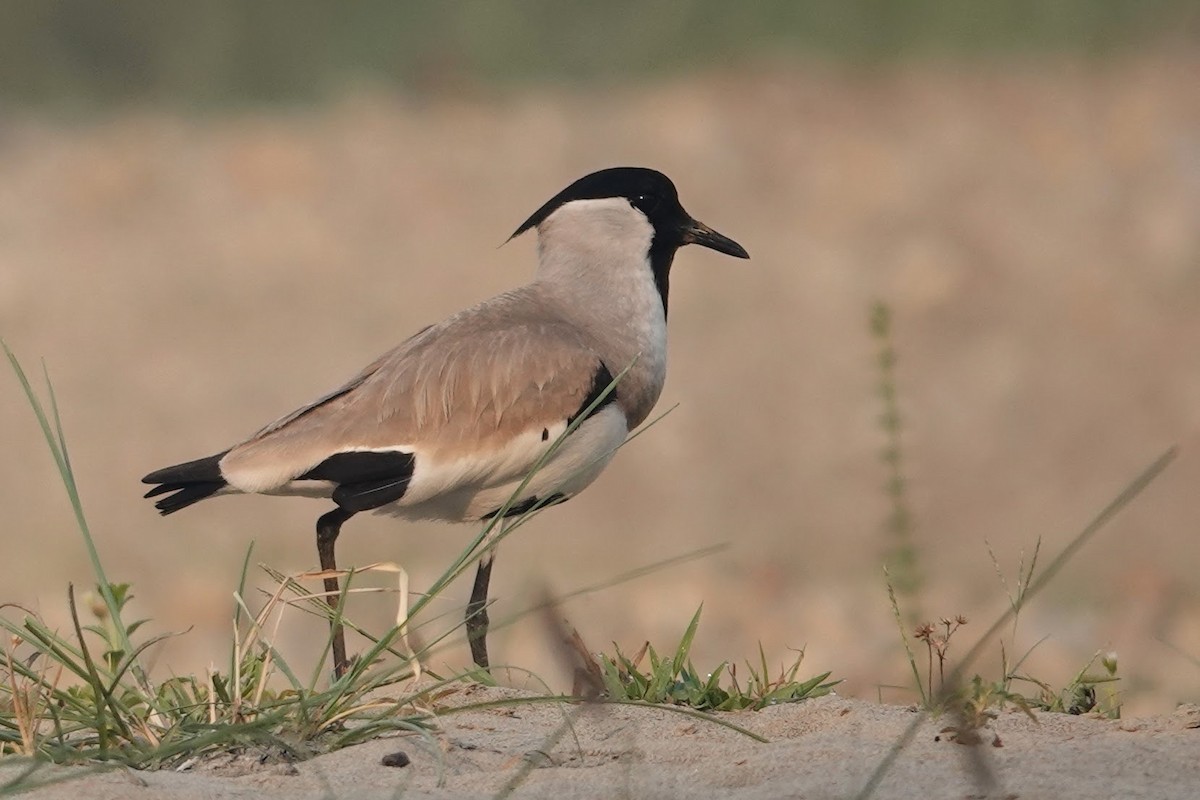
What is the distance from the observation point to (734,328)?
11.3 m

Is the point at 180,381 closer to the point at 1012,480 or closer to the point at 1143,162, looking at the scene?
the point at 1012,480

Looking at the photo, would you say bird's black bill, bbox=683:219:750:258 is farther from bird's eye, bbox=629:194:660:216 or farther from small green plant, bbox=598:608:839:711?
small green plant, bbox=598:608:839:711

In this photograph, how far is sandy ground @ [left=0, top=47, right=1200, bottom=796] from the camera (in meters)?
8.98

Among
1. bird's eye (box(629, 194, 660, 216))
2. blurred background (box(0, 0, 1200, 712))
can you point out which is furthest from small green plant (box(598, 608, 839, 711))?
blurred background (box(0, 0, 1200, 712))

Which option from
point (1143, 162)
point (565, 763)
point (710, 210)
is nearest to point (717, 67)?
point (710, 210)

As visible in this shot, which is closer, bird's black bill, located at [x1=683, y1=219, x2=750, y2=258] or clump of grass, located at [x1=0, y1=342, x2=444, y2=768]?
clump of grass, located at [x1=0, y1=342, x2=444, y2=768]

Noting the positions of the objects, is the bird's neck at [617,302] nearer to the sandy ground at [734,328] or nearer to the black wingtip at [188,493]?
the black wingtip at [188,493]

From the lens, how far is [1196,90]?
44.4ft

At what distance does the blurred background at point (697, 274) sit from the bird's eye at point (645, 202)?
2.94 meters

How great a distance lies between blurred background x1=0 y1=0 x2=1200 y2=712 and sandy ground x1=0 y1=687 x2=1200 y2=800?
4.19m

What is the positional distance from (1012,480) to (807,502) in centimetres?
110

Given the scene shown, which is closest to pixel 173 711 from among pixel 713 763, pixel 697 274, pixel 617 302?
pixel 713 763

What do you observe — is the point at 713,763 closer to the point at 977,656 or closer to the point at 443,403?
the point at 977,656

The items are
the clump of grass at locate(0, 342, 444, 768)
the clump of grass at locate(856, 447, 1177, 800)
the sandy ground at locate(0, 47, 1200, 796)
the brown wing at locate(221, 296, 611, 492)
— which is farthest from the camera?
the sandy ground at locate(0, 47, 1200, 796)
